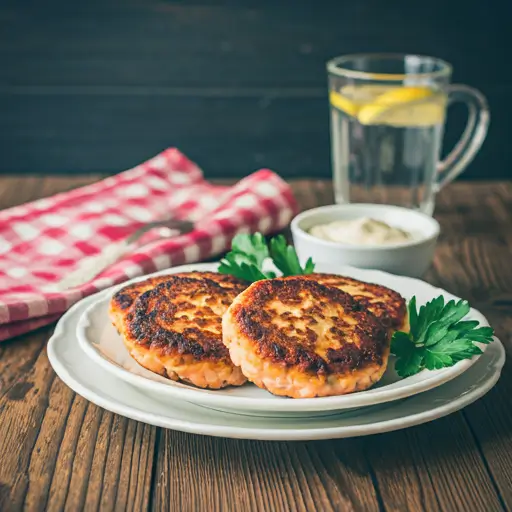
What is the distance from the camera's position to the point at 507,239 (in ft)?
5.67

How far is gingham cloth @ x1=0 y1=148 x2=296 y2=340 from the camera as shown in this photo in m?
1.36

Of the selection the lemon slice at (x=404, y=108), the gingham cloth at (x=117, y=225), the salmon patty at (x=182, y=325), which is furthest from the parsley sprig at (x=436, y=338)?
the lemon slice at (x=404, y=108)

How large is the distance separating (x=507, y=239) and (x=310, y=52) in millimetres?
1351

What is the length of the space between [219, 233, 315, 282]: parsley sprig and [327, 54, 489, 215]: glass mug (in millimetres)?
523

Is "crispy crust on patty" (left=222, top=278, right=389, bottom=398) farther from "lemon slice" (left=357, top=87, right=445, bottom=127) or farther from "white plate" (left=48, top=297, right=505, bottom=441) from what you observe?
"lemon slice" (left=357, top=87, right=445, bottom=127)

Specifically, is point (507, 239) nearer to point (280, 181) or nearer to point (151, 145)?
point (280, 181)

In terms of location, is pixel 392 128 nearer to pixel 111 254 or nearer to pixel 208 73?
pixel 111 254

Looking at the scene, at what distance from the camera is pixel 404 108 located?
1.67 m

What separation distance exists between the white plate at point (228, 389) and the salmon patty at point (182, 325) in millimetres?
16

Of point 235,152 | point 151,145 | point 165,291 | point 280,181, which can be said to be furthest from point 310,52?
point 165,291

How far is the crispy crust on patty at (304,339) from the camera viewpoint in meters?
0.91

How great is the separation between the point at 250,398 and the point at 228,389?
0.33ft

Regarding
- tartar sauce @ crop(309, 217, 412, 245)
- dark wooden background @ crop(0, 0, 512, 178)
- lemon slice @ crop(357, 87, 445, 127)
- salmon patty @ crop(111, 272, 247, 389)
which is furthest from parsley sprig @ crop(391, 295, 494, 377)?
dark wooden background @ crop(0, 0, 512, 178)

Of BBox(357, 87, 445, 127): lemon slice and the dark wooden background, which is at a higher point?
BBox(357, 87, 445, 127): lemon slice
